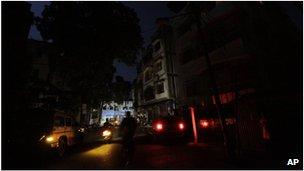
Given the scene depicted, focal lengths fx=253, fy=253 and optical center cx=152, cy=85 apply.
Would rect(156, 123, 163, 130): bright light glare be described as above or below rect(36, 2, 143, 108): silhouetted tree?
below

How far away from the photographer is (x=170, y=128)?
1530cm

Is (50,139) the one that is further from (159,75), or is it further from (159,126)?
(159,75)

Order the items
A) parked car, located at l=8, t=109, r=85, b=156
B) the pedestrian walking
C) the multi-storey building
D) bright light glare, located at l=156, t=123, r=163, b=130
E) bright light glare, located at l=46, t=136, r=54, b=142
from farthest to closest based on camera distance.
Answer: the multi-storey building, bright light glare, located at l=156, t=123, r=163, b=130, bright light glare, located at l=46, t=136, r=54, b=142, parked car, located at l=8, t=109, r=85, b=156, the pedestrian walking

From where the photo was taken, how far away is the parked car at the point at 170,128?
1512 centimetres

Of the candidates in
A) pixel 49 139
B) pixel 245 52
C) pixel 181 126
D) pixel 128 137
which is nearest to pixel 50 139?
pixel 49 139

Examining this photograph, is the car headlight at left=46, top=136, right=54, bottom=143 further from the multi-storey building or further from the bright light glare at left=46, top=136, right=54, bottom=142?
the multi-storey building

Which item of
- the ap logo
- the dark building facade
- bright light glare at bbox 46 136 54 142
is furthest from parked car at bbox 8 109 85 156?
the ap logo

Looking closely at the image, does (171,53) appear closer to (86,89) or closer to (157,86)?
(157,86)

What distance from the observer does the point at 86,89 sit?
90.4 ft

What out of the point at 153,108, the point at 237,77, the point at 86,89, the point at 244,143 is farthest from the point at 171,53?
the point at 244,143

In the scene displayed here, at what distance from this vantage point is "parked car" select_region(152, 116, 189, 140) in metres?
15.1

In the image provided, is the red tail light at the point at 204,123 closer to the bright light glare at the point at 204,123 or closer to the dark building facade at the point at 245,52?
the bright light glare at the point at 204,123

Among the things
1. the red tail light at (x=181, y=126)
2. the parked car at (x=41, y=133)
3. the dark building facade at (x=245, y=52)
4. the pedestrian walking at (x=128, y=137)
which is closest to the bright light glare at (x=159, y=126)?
the red tail light at (x=181, y=126)

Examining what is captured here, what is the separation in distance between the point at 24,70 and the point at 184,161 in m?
7.82
